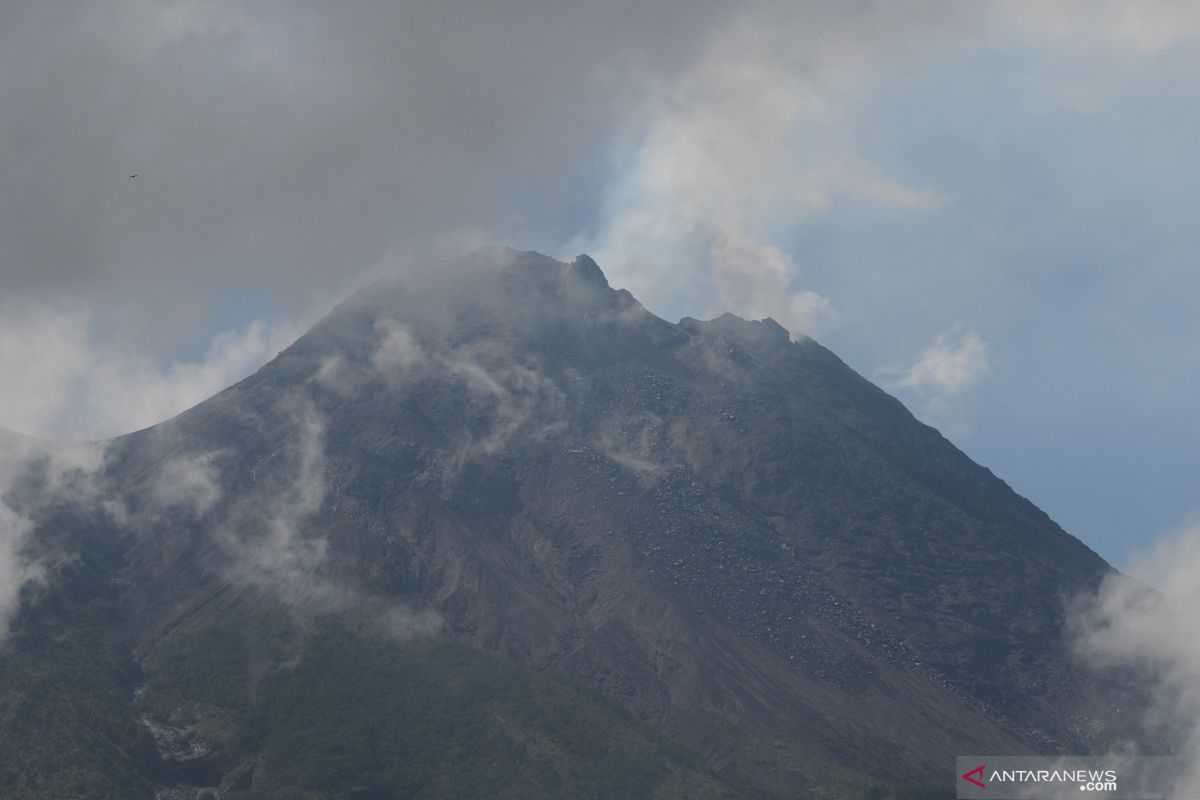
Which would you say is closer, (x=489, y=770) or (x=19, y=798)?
(x=19, y=798)

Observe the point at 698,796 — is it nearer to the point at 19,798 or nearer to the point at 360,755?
the point at 360,755

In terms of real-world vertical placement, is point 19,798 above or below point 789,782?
below

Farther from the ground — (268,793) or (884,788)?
(884,788)

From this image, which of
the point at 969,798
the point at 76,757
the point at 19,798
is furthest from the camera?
the point at 969,798

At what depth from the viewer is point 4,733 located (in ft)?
607

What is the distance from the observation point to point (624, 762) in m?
194

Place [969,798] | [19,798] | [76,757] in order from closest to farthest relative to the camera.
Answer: [19,798]
[76,757]
[969,798]

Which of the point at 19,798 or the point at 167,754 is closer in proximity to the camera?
the point at 19,798

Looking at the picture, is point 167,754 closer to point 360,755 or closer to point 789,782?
point 360,755

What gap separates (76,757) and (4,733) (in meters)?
10.3

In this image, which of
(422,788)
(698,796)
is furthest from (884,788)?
(422,788)

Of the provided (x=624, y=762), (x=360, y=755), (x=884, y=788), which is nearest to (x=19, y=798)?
(x=360, y=755)

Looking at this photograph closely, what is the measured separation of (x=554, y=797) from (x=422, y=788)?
19.0 meters

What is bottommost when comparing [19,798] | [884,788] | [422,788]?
[19,798]
